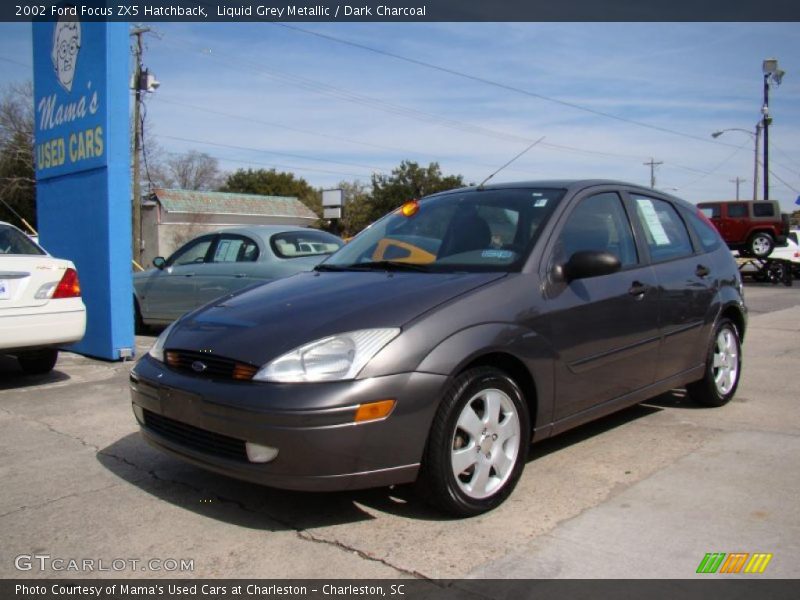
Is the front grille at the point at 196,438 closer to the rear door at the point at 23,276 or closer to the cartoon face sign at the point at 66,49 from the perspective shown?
the rear door at the point at 23,276

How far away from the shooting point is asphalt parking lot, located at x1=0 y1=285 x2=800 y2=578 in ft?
9.31

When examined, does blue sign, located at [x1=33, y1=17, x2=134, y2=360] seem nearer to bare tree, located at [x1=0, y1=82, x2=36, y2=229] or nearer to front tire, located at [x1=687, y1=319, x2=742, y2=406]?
front tire, located at [x1=687, y1=319, x2=742, y2=406]

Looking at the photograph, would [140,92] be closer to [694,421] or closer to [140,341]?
[140,341]

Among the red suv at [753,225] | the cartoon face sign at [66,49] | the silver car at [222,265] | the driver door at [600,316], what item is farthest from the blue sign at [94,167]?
the red suv at [753,225]

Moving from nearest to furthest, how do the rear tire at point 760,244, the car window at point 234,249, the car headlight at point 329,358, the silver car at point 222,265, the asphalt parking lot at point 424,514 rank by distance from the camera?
the asphalt parking lot at point 424,514, the car headlight at point 329,358, the silver car at point 222,265, the car window at point 234,249, the rear tire at point 760,244

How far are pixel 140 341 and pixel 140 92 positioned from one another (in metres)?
23.2

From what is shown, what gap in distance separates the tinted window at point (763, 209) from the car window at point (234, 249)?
63.9 feet

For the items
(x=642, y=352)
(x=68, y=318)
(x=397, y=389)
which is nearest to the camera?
(x=397, y=389)

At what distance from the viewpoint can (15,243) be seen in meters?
6.31

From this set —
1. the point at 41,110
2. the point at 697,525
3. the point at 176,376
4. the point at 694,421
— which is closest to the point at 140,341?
the point at 41,110

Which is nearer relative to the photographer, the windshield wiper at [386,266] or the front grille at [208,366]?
the front grille at [208,366]

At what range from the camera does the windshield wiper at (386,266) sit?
3.84 m

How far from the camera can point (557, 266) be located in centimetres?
375

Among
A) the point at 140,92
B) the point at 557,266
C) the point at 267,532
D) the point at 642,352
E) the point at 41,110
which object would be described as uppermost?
the point at 140,92
